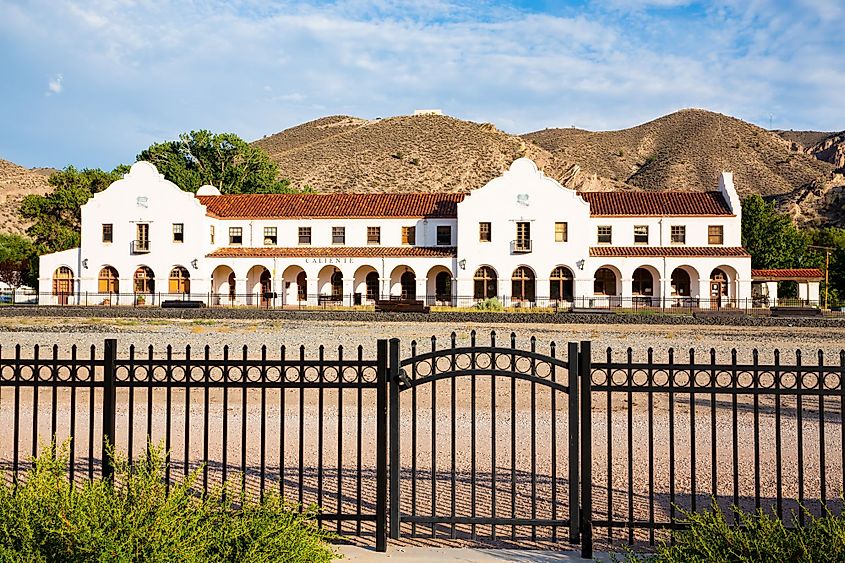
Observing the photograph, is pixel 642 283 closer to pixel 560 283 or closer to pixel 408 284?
pixel 560 283

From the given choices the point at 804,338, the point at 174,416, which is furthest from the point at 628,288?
the point at 174,416

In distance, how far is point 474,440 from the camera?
5902mm

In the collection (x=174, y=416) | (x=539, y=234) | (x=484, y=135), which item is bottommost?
(x=174, y=416)

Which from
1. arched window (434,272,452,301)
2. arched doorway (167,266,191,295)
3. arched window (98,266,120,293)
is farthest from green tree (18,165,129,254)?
arched window (434,272,452,301)

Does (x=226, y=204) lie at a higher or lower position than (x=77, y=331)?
higher

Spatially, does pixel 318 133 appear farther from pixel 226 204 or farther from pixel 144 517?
pixel 144 517

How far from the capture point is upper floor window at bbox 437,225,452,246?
4509 centimetres

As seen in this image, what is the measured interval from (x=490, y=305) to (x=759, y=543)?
113 ft

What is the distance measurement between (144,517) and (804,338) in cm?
2839

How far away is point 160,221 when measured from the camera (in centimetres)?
4494

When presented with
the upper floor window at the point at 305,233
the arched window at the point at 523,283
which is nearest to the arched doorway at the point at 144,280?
the upper floor window at the point at 305,233

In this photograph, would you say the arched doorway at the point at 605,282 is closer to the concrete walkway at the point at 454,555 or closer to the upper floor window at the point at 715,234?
the upper floor window at the point at 715,234

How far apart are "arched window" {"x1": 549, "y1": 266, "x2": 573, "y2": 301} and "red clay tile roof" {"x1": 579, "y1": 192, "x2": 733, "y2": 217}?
14.6ft

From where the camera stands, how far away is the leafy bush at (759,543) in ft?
14.5
